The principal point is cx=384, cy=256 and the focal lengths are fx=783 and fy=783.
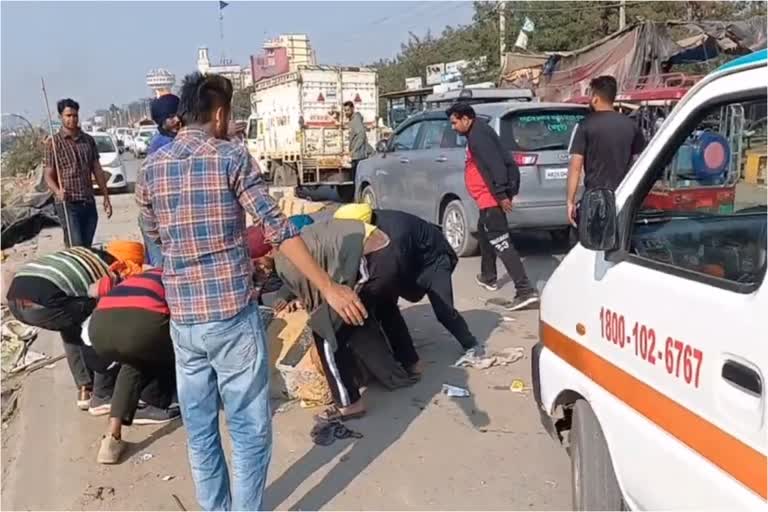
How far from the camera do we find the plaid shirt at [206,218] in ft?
9.20

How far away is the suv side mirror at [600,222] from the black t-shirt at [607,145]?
11.6 feet

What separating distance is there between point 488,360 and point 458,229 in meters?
3.77

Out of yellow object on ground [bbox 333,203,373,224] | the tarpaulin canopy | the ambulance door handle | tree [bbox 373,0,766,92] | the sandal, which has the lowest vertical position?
the sandal

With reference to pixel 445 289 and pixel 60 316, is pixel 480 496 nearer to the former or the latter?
pixel 445 289

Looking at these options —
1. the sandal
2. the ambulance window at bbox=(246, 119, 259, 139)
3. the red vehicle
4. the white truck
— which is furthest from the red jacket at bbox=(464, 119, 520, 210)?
the ambulance window at bbox=(246, 119, 259, 139)

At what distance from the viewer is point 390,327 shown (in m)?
5.11

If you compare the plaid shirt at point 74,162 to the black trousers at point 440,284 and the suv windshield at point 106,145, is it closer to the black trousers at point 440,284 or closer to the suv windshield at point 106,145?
the black trousers at point 440,284

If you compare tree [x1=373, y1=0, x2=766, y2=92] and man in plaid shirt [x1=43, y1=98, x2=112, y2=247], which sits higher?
tree [x1=373, y1=0, x2=766, y2=92]

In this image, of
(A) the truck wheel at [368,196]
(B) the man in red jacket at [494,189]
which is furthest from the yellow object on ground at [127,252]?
(A) the truck wheel at [368,196]

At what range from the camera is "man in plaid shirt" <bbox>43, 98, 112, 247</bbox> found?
23.6ft

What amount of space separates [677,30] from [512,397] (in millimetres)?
15101

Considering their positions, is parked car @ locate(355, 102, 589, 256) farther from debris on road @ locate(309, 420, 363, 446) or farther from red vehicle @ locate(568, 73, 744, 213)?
red vehicle @ locate(568, 73, 744, 213)

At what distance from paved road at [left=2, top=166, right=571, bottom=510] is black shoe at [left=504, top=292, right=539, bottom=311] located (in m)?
1.25

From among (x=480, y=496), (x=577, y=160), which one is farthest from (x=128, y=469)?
(x=577, y=160)
